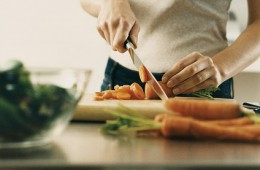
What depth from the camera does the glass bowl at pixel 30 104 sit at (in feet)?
2.05

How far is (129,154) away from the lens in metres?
0.64

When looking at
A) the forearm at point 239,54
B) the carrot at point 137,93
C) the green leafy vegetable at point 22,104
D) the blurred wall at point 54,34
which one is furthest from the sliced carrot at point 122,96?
the blurred wall at point 54,34

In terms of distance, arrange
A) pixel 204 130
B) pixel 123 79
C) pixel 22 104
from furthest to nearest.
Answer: pixel 123 79 < pixel 204 130 < pixel 22 104

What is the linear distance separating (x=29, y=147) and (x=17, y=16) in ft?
8.99

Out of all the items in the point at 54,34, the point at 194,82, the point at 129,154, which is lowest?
the point at 129,154

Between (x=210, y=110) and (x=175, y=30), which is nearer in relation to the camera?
(x=210, y=110)

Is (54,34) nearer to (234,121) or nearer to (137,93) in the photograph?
(137,93)

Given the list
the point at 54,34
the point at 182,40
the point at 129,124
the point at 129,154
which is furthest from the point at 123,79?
the point at 54,34

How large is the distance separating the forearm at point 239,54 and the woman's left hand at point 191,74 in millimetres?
91

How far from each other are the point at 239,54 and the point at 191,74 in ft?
1.02

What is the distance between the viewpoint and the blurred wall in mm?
3193

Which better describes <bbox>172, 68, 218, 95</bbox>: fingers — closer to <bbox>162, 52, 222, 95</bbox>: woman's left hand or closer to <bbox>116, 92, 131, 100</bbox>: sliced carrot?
<bbox>162, 52, 222, 95</bbox>: woman's left hand

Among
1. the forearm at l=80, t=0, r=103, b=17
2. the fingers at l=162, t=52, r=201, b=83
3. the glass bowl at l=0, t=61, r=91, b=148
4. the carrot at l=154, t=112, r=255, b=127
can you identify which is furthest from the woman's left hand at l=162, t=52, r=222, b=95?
the glass bowl at l=0, t=61, r=91, b=148

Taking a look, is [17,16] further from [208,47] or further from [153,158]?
[153,158]
